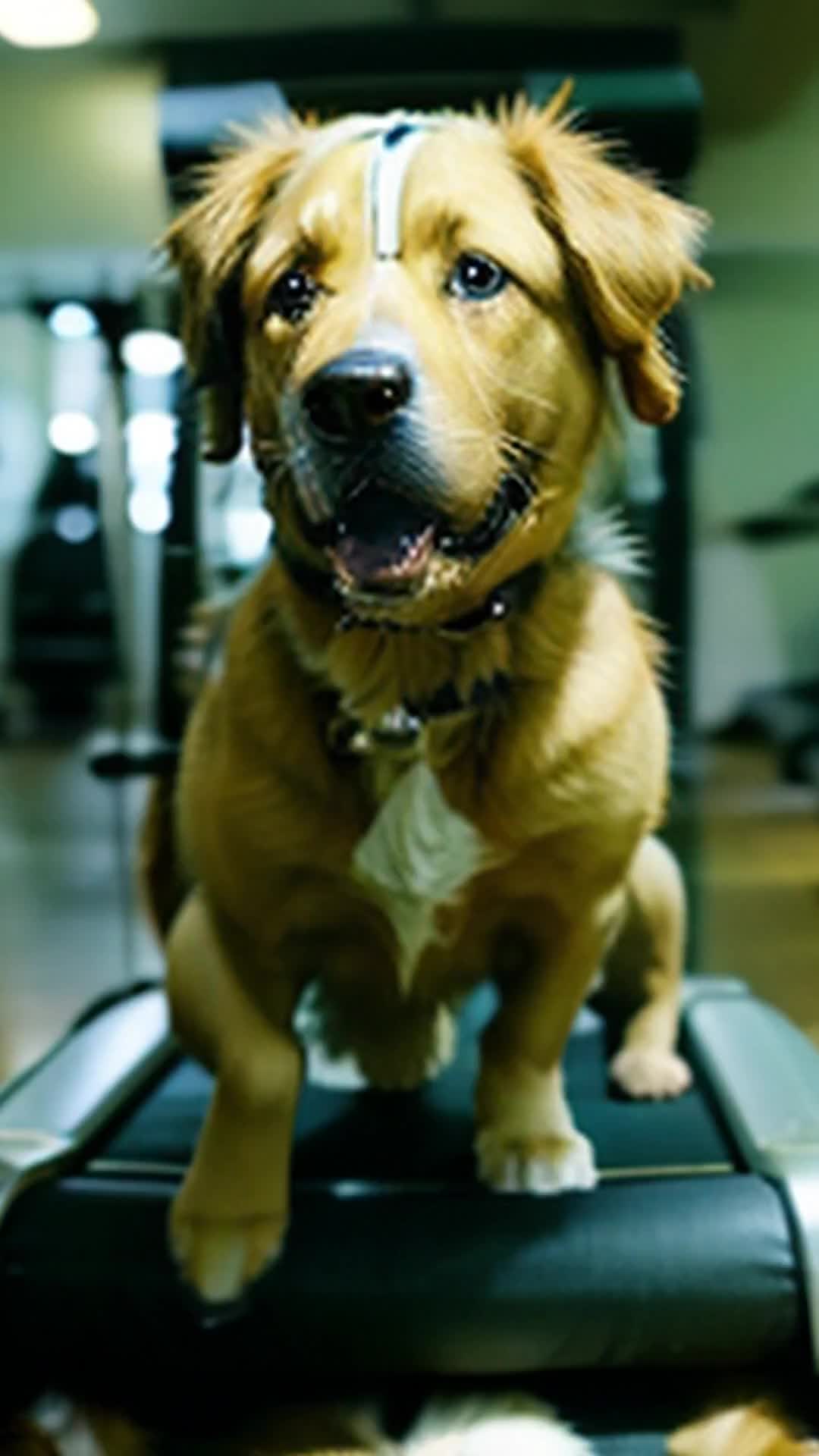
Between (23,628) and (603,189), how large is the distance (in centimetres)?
56

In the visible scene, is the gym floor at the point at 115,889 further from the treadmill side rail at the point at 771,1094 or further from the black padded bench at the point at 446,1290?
the black padded bench at the point at 446,1290

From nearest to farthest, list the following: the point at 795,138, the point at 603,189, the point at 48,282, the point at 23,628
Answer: the point at 603,189 → the point at 795,138 → the point at 48,282 → the point at 23,628

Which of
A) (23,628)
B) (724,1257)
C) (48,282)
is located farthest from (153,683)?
(724,1257)

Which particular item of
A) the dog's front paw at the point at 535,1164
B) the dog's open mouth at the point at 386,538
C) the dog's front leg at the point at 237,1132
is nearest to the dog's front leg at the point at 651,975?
Answer: the dog's front paw at the point at 535,1164

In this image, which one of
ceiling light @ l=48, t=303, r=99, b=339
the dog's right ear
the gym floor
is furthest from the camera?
the gym floor

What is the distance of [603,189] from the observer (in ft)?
2.32

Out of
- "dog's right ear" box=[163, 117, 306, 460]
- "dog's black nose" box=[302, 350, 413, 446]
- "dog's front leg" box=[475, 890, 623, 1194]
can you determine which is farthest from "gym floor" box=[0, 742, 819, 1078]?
"dog's black nose" box=[302, 350, 413, 446]

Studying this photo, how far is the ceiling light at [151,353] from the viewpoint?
89cm

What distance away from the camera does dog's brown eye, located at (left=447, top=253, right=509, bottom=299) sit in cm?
66

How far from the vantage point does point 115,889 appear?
1.21 metres

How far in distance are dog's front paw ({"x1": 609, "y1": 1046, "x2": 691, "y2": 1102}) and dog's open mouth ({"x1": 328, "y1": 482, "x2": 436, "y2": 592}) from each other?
0.43 metres

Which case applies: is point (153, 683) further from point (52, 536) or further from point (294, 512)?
point (294, 512)

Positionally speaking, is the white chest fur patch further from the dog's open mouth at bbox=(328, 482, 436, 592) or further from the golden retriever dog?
the dog's open mouth at bbox=(328, 482, 436, 592)

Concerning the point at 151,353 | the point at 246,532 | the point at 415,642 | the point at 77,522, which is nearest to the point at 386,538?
the point at 415,642
